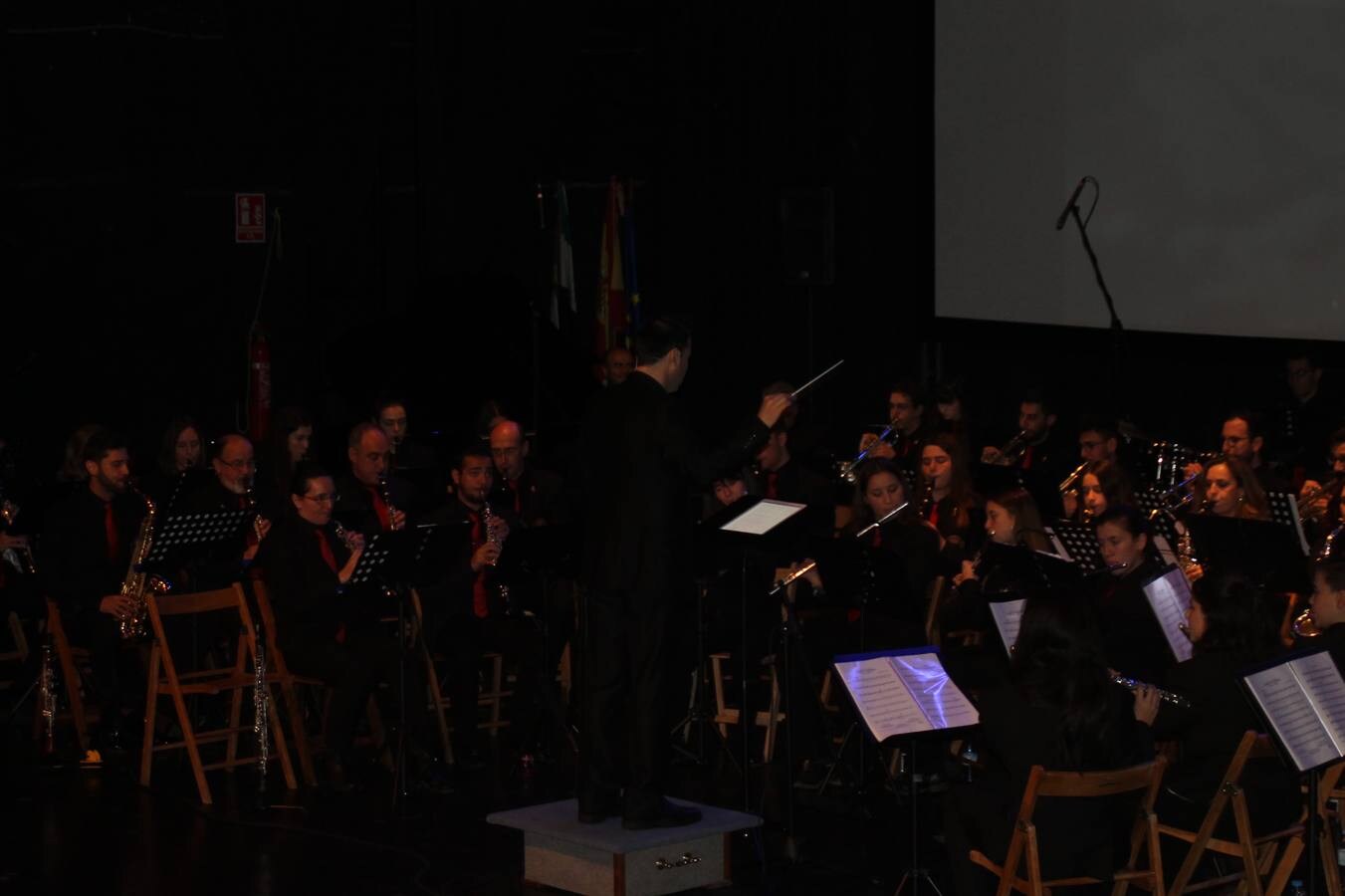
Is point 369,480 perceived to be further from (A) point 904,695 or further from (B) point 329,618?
(A) point 904,695

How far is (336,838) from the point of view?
6.41m

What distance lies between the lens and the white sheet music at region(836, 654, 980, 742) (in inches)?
198

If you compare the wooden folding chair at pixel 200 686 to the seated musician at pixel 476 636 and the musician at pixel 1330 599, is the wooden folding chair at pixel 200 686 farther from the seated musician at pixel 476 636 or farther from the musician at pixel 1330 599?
the musician at pixel 1330 599

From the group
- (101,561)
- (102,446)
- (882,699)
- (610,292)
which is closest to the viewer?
(882,699)

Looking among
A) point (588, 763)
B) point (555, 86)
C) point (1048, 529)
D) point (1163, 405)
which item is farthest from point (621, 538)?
point (555, 86)

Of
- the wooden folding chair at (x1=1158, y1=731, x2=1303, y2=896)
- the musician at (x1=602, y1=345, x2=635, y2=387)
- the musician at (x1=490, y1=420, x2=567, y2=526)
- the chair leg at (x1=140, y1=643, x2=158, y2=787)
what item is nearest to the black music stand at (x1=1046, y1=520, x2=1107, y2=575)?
the wooden folding chair at (x1=1158, y1=731, x2=1303, y2=896)

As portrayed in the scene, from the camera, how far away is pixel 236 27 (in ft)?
40.3

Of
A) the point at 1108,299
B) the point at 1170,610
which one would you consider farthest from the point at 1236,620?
the point at 1108,299

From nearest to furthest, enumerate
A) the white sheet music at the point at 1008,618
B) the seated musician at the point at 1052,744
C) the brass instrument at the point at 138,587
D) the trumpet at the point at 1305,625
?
the seated musician at the point at 1052,744
the white sheet music at the point at 1008,618
the trumpet at the point at 1305,625
the brass instrument at the point at 138,587

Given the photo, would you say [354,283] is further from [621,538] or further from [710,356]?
[621,538]

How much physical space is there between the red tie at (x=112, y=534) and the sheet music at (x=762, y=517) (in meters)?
3.37

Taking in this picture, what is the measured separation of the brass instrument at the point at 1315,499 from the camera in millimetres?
7945

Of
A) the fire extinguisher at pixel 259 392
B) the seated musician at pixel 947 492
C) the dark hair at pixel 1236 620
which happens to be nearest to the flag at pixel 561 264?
the fire extinguisher at pixel 259 392

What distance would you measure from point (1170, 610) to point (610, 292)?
6.90m
